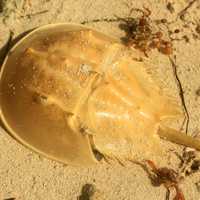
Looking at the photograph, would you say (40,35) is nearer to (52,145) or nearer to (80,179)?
(52,145)

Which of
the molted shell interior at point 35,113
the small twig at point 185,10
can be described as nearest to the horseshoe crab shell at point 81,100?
the molted shell interior at point 35,113

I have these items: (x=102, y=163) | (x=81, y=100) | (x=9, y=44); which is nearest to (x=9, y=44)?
(x=9, y=44)

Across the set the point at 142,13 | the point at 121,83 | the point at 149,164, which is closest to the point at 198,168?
the point at 149,164

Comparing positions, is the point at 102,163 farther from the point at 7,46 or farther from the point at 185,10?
the point at 185,10

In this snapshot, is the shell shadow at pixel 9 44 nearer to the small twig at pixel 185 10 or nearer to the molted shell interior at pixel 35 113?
the molted shell interior at pixel 35 113

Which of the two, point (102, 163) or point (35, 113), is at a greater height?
point (35, 113)
